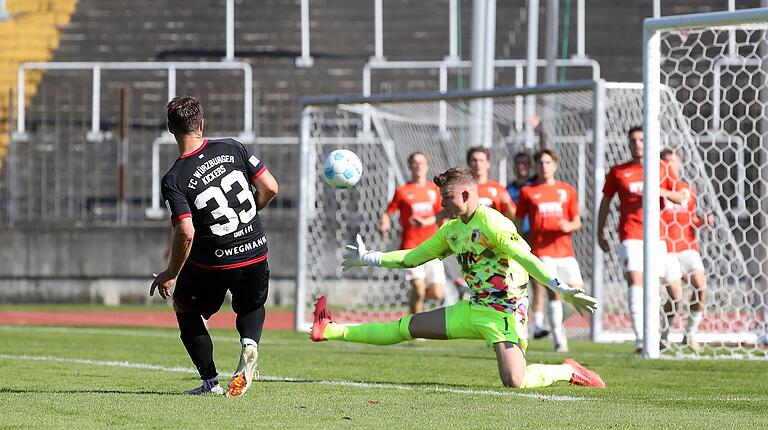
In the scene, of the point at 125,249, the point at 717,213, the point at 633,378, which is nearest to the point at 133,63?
the point at 125,249

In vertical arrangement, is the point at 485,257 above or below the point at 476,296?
above

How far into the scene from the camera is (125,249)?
824 inches

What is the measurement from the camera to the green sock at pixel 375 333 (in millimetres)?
8453

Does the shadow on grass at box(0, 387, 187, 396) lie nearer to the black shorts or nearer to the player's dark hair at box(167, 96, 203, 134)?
the black shorts

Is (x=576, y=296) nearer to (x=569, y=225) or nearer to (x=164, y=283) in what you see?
(x=164, y=283)

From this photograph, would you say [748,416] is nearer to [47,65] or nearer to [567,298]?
[567,298]

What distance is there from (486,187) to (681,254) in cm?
202

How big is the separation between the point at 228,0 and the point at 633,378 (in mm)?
17749

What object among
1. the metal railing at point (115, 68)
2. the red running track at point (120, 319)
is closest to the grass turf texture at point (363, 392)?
the red running track at point (120, 319)

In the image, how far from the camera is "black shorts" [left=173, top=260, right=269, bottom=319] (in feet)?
25.3

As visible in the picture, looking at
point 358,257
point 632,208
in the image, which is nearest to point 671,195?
point 632,208

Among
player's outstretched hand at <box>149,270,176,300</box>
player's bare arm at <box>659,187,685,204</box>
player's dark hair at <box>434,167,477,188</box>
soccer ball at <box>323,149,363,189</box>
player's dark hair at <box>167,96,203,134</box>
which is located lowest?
player's outstretched hand at <box>149,270,176,300</box>

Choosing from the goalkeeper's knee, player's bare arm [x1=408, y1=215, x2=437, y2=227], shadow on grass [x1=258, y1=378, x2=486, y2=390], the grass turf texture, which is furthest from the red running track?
the goalkeeper's knee

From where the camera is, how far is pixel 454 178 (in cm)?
824
